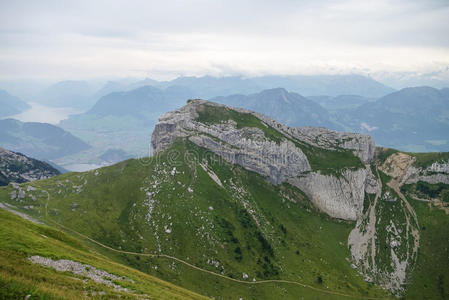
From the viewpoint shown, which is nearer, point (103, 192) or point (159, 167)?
point (103, 192)

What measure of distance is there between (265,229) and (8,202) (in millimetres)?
136493

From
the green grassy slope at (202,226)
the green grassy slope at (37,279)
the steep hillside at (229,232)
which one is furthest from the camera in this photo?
the steep hillside at (229,232)

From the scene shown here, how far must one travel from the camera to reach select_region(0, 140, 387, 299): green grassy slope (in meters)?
129

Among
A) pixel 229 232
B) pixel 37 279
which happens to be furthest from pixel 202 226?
pixel 37 279

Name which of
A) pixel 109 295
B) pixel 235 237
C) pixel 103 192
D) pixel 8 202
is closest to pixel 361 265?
pixel 235 237

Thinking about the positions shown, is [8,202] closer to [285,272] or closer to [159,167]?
[159,167]

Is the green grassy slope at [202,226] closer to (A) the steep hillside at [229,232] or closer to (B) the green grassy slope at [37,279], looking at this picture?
(A) the steep hillside at [229,232]

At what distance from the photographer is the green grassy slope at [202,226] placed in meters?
129

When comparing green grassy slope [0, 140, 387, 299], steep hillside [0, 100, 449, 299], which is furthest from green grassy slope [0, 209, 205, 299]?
steep hillside [0, 100, 449, 299]

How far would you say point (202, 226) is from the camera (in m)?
147

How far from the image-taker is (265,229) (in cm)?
16700

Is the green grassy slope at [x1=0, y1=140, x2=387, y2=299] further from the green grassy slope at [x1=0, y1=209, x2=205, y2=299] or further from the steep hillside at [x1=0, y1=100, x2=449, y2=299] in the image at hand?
the green grassy slope at [x1=0, y1=209, x2=205, y2=299]

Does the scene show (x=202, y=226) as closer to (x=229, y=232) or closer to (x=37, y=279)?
(x=229, y=232)

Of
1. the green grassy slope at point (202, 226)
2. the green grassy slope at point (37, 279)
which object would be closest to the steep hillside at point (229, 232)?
the green grassy slope at point (202, 226)
